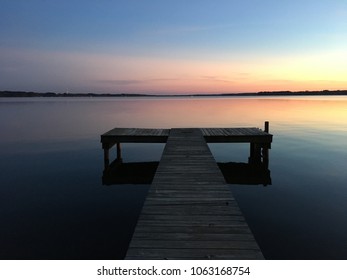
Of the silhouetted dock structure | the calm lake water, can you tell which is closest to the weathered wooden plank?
the silhouetted dock structure

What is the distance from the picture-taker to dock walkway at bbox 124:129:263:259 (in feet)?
15.3

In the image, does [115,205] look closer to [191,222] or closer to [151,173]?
[151,173]

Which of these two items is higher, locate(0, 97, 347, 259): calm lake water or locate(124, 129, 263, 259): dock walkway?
locate(124, 129, 263, 259): dock walkway

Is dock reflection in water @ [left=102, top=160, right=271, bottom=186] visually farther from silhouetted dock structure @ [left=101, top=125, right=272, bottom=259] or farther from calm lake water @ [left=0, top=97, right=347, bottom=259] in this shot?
silhouetted dock structure @ [left=101, top=125, right=272, bottom=259]

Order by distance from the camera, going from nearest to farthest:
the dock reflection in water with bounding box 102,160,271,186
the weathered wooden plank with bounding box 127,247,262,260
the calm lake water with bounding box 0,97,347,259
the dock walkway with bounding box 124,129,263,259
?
the weathered wooden plank with bounding box 127,247,262,260 < the dock walkway with bounding box 124,129,263,259 < the calm lake water with bounding box 0,97,347,259 < the dock reflection in water with bounding box 102,160,271,186

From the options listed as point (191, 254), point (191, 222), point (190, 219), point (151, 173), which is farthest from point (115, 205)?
point (191, 254)

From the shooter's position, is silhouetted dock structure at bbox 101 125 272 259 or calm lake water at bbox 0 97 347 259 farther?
calm lake water at bbox 0 97 347 259

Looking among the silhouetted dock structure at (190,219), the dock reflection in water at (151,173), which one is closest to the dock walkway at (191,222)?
the silhouetted dock structure at (190,219)

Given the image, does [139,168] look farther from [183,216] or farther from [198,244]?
[198,244]

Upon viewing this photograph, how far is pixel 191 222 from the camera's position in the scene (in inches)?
223

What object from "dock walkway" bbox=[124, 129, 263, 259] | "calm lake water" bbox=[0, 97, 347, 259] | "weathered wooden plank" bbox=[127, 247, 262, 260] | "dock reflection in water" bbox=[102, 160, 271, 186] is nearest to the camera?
"weathered wooden plank" bbox=[127, 247, 262, 260]
